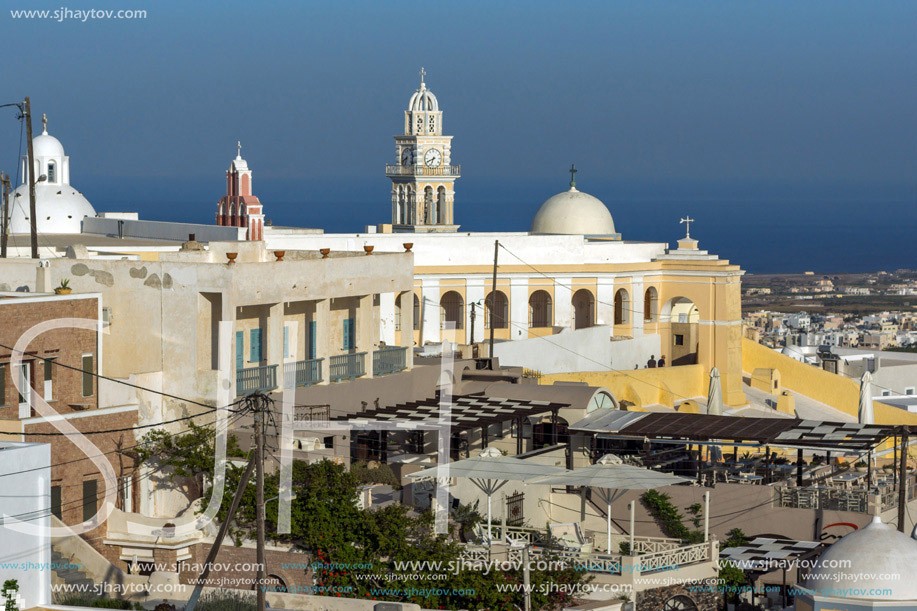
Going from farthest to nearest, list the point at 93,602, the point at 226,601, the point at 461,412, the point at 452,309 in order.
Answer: the point at 452,309, the point at 461,412, the point at 226,601, the point at 93,602

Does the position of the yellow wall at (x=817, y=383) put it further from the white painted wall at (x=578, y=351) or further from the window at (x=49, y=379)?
the window at (x=49, y=379)

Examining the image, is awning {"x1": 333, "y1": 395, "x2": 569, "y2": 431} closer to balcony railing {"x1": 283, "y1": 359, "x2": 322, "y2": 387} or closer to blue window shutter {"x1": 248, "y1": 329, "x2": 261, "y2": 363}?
balcony railing {"x1": 283, "y1": 359, "x2": 322, "y2": 387}

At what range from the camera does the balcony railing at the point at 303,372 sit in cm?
3347

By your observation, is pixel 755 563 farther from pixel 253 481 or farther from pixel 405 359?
pixel 405 359

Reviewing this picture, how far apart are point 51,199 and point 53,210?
34.0 inches

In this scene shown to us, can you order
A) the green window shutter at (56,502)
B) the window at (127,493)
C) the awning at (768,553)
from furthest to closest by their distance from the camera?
the window at (127,493) → the awning at (768,553) → the green window shutter at (56,502)

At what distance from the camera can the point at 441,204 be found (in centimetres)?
8531

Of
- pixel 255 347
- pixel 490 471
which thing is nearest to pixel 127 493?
pixel 255 347

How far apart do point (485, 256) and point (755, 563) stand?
29.4 metres

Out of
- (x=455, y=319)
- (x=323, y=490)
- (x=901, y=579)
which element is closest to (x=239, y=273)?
(x=323, y=490)

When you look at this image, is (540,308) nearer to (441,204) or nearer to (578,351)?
(578,351)

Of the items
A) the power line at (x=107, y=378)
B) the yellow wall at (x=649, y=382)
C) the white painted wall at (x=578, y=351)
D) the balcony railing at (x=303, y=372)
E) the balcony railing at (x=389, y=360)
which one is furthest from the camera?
the white painted wall at (x=578, y=351)

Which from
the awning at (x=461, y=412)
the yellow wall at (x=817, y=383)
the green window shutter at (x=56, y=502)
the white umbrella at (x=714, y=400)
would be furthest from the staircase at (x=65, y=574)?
the yellow wall at (x=817, y=383)

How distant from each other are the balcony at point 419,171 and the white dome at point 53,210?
2162 centimetres
